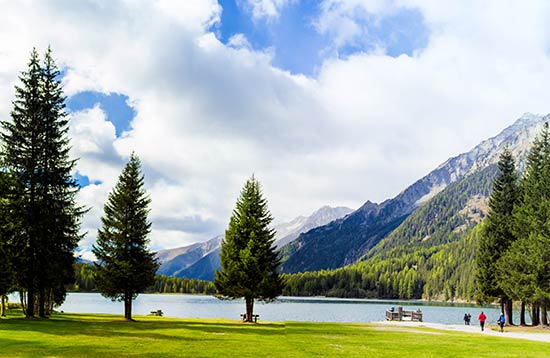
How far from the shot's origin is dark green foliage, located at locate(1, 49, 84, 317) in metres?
45.7

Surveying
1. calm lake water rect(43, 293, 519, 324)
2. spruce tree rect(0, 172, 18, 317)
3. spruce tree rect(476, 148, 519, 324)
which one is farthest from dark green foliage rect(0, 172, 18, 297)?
spruce tree rect(476, 148, 519, 324)

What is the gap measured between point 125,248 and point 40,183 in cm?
1036

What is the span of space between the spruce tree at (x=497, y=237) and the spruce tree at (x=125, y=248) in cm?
4019

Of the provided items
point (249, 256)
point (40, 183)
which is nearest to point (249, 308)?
point (249, 256)

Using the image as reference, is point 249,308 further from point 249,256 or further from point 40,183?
point 40,183

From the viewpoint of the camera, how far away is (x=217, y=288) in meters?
53.3

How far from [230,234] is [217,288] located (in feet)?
19.3

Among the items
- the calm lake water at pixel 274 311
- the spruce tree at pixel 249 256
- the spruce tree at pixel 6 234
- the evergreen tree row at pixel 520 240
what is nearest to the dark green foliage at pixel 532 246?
the evergreen tree row at pixel 520 240

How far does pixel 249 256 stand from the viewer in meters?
51.6

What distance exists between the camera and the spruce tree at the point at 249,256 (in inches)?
2040

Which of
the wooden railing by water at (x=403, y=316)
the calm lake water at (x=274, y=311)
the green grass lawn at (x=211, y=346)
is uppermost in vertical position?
the green grass lawn at (x=211, y=346)

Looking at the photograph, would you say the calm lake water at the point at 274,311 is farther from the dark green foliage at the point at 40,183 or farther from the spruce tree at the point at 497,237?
the dark green foliage at the point at 40,183

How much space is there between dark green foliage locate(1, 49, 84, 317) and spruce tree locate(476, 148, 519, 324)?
48.4 m

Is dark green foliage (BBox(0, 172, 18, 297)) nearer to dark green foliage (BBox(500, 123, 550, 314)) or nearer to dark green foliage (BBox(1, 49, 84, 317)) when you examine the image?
dark green foliage (BBox(1, 49, 84, 317))
